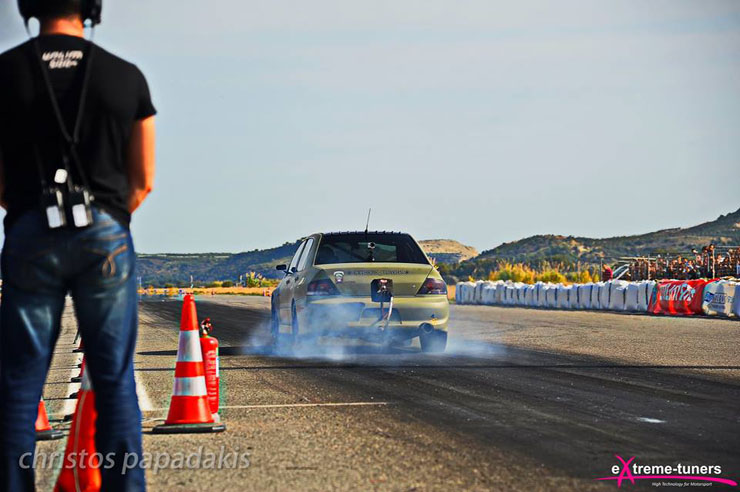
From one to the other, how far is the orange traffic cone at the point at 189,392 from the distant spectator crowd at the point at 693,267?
33708mm

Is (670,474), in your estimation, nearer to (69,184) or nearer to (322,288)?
(69,184)

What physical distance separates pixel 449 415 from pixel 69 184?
16.7 feet

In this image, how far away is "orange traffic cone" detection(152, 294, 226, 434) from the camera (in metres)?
7.77

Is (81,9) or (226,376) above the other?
(81,9)

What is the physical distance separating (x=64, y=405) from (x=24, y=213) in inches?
238

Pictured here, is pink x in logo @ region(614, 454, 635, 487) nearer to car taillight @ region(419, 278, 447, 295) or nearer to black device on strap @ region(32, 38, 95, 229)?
black device on strap @ region(32, 38, 95, 229)

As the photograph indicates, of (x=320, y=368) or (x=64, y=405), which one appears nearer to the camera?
(x=64, y=405)

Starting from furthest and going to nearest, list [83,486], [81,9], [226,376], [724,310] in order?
[724,310] < [226,376] < [83,486] < [81,9]

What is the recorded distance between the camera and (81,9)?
176 inches

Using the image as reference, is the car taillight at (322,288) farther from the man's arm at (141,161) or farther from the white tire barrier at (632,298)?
the white tire barrier at (632,298)

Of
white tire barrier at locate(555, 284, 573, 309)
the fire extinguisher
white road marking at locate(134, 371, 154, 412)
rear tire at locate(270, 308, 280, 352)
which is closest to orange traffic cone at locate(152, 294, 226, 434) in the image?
the fire extinguisher

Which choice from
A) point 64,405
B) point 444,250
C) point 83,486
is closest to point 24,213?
point 83,486

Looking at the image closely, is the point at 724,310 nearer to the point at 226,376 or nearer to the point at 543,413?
the point at 226,376

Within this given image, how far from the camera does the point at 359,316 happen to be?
14805mm
